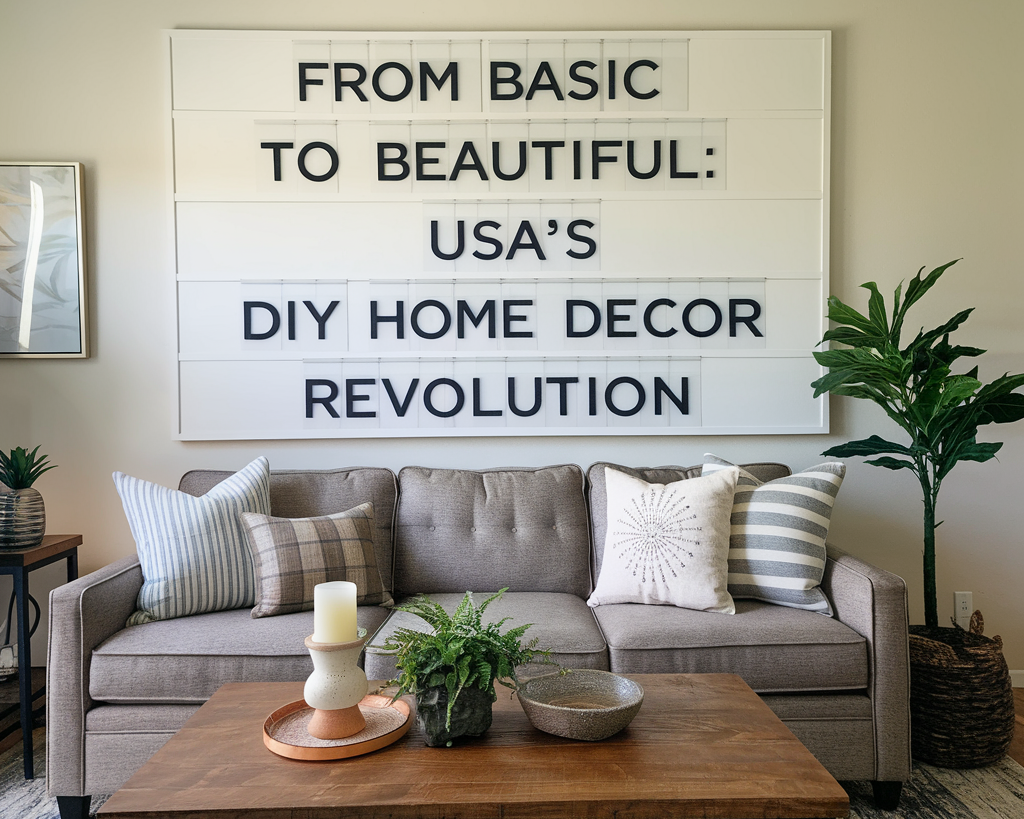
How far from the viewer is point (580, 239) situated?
2.80 metres

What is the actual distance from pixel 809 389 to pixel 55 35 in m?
3.07

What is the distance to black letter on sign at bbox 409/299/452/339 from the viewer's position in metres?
2.79

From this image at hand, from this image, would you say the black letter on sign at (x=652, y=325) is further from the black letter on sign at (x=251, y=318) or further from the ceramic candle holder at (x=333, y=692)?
the ceramic candle holder at (x=333, y=692)

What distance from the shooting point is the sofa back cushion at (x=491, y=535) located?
2.48 metres

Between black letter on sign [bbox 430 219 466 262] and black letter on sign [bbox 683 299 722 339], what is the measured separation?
864 mm

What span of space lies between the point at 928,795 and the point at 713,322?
1.62 metres

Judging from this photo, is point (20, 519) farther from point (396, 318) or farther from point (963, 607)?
point (963, 607)

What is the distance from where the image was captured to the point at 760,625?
2.05 meters

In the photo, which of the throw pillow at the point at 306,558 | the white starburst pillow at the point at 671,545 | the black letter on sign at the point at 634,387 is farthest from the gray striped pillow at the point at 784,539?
the throw pillow at the point at 306,558

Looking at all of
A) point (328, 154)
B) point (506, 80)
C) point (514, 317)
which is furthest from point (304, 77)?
point (514, 317)

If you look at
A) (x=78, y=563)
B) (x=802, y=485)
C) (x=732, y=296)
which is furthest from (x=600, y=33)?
(x=78, y=563)

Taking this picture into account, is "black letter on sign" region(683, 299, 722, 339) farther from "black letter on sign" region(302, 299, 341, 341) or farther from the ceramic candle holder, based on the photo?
the ceramic candle holder

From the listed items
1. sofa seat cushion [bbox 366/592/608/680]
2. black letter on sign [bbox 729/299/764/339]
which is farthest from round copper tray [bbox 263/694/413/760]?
black letter on sign [bbox 729/299/764/339]

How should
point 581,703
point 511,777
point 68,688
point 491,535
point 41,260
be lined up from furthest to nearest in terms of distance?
point 41,260
point 491,535
point 68,688
point 581,703
point 511,777
